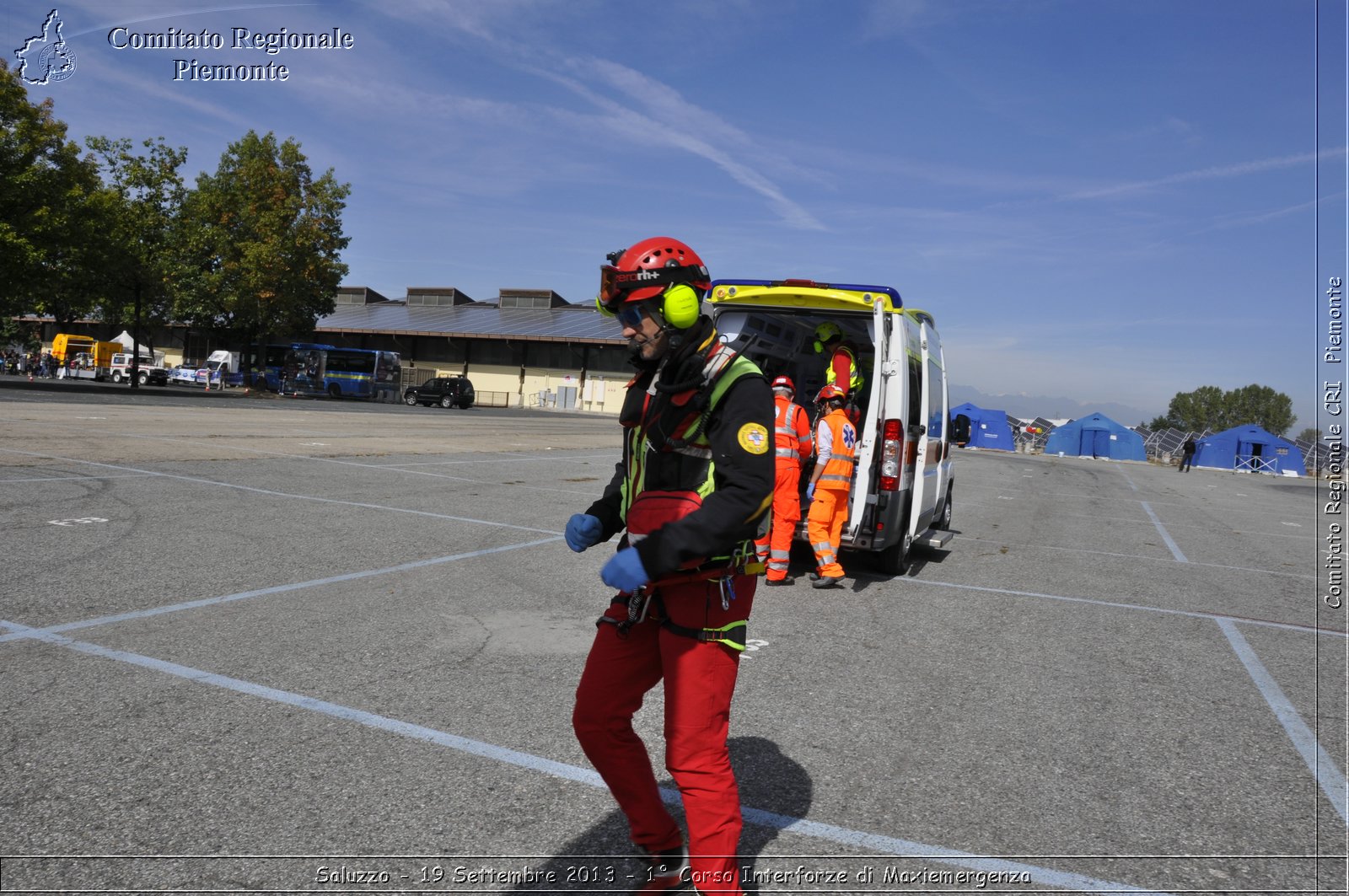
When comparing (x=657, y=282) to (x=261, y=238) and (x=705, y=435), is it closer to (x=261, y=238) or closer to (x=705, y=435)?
(x=705, y=435)

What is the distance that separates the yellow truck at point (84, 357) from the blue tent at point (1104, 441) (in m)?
56.8

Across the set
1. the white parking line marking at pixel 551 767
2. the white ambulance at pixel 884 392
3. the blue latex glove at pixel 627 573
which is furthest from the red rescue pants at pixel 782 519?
the blue latex glove at pixel 627 573

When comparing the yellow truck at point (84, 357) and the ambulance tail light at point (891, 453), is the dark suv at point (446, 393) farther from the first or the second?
the ambulance tail light at point (891, 453)

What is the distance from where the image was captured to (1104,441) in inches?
2153

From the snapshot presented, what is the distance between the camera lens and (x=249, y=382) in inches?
2042

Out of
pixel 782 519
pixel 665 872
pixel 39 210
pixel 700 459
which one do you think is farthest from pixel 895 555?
pixel 39 210

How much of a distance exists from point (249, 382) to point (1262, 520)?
49.5 metres

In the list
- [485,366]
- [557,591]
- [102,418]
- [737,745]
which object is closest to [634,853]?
[737,745]

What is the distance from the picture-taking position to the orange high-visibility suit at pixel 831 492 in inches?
294

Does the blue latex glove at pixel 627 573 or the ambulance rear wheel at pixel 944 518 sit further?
the ambulance rear wheel at pixel 944 518

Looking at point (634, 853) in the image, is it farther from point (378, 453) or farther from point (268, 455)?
point (378, 453)

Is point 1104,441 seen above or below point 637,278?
above

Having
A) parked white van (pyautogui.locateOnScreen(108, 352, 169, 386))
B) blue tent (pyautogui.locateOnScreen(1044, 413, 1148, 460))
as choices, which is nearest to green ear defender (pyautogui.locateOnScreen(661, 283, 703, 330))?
parked white van (pyautogui.locateOnScreen(108, 352, 169, 386))

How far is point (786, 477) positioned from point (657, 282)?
4681mm
